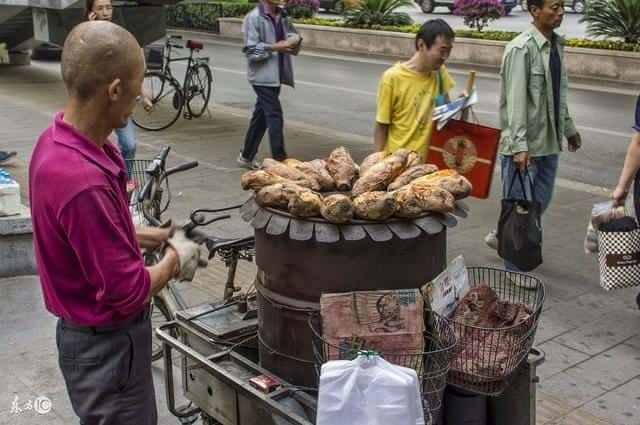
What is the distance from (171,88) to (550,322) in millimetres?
9056

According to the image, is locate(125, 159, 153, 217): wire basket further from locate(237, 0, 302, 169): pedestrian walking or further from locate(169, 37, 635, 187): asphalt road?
locate(169, 37, 635, 187): asphalt road

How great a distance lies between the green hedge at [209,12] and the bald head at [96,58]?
2429 centimetres

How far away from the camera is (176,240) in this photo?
3.01 meters

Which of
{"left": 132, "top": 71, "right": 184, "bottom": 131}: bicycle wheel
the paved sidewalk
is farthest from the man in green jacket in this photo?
{"left": 132, "top": 71, "right": 184, "bottom": 131}: bicycle wheel

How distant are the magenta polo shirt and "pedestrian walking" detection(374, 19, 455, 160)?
2915mm

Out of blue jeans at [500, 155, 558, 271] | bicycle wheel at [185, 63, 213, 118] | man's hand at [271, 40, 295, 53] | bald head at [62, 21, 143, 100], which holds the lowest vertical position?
bicycle wheel at [185, 63, 213, 118]

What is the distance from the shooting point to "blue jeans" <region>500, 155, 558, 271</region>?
5.89m

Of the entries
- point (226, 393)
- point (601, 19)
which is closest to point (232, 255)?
point (226, 393)

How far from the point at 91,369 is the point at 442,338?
48.1 inches

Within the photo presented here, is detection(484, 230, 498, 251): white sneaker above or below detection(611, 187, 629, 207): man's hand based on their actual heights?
below

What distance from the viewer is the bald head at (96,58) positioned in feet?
8.62

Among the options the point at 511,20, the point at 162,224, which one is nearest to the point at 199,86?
the point at 162,224

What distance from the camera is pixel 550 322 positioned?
5512 millimetres

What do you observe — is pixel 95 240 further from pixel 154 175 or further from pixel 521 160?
pixel 521 160
